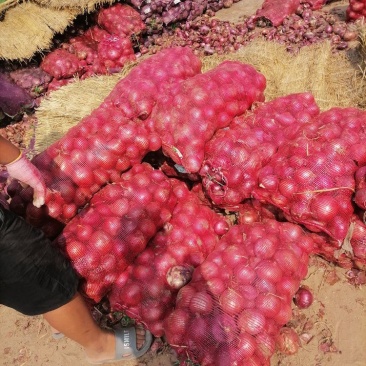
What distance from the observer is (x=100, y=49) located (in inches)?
178

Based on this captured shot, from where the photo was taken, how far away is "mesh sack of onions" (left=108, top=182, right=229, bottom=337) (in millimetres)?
1985

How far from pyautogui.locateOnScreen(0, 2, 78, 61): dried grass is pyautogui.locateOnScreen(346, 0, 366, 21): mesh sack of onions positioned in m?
3.21

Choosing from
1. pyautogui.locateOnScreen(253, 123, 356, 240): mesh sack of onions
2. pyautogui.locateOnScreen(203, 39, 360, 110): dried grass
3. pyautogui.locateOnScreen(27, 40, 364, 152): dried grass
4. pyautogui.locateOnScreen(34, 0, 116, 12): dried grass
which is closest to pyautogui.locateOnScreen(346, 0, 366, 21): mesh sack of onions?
pyautogui.locateOnScreen(203, 39, 360, 110): dried grass

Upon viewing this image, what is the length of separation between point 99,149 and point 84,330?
101 centimetres

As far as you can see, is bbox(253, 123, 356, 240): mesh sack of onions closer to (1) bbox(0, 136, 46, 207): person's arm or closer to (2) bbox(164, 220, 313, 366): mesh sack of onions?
(2) bbox(164, 220, 313, 366): mesh sack of onions

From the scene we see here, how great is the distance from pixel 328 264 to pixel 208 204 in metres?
0.83

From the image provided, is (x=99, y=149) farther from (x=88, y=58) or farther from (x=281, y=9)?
(x=281, y=9)

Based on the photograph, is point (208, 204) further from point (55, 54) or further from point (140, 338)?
point (55, 54)

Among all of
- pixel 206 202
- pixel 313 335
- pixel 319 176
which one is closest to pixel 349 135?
pixel 319 176

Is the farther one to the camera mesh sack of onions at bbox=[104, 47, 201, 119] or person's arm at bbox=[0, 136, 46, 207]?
mesh sack of onions at bbox=[104, 47, 201, 119]

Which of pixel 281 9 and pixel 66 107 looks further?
pixel 281 9

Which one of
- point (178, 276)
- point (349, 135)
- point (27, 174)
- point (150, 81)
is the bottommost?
point (178, 276)

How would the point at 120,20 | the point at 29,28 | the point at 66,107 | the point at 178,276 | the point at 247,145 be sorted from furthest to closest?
the point at 120,20 < the point at 29,28 < the point at 66,107 < the point at 247,145 < the point at 178,276

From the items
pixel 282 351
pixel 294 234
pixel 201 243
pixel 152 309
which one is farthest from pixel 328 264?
→ pixel 152 309
